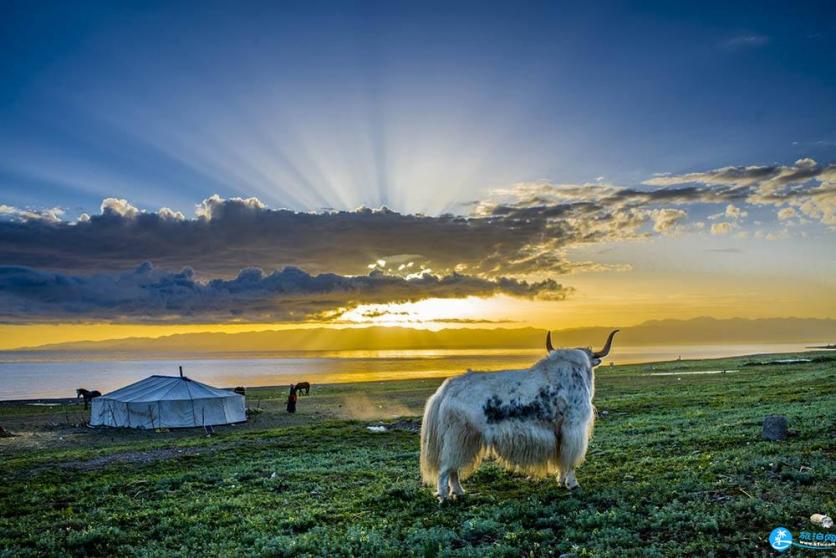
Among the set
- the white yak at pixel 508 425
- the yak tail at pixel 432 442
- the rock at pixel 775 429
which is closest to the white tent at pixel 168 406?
the yak tail at pixel 432 442

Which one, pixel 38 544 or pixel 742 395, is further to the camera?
pixel 742 395

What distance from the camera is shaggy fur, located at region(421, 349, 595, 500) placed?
10492 millimetres

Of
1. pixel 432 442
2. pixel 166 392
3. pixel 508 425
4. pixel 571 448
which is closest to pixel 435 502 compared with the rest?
pixel 432 442

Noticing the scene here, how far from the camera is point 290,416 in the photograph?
38531 millimetres

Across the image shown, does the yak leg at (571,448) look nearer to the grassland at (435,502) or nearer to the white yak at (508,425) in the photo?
the white yak at (508,425)

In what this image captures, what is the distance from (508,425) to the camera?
34.4ft

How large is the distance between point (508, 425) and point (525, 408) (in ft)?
1.53

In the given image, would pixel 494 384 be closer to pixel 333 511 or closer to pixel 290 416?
pixel 333 511

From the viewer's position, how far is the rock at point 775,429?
1317cm

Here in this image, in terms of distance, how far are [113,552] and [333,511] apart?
12.2 ft

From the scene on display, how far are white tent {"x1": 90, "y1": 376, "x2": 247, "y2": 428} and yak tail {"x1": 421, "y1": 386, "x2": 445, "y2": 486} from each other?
28613 mm

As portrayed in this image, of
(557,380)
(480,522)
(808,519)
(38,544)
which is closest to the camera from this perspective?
(808,519)

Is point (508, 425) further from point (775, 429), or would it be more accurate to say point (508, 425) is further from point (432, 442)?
point (775, 429)

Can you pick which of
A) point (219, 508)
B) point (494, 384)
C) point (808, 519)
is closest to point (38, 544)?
point (219, 508)
